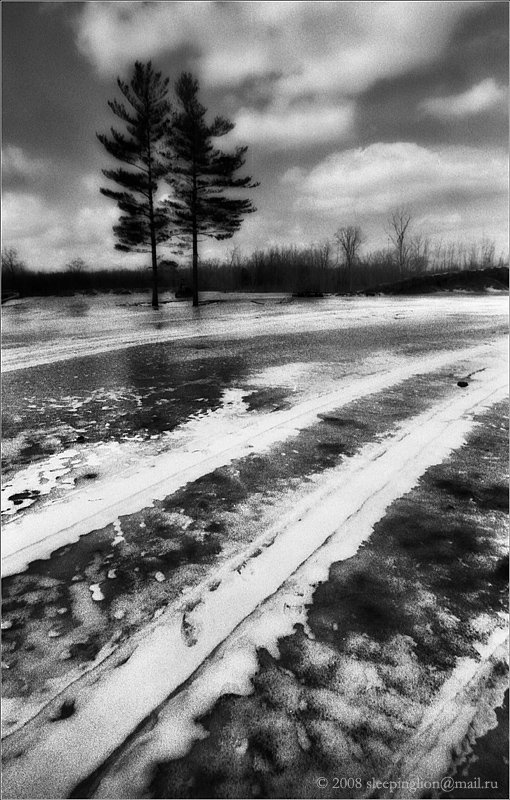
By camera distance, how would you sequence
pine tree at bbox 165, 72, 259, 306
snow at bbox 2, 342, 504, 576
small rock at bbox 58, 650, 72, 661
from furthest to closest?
pine tree at bbox 165, 72, 259, 306, snow at bbox 2, 342, 504, 576, small rock at bbox 58, 650, 72, 661

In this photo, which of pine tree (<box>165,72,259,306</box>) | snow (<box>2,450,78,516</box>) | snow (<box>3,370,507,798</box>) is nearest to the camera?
snow (<box>3,370,507,798</box>)

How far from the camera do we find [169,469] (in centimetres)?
276

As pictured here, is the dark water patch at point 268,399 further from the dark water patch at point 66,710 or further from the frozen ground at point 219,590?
the dark water patch at point 66,710

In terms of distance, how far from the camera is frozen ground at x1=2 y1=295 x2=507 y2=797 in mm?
1128

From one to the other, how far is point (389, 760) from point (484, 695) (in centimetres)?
39

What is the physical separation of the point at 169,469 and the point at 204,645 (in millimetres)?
1436

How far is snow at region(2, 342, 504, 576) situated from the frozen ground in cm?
2

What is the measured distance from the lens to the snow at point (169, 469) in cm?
204

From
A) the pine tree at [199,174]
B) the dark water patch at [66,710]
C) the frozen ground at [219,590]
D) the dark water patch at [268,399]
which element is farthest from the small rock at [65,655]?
the pine tree at [199,174]

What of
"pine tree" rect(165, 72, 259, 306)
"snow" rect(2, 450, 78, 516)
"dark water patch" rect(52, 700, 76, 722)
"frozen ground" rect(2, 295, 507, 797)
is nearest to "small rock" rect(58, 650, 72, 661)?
"frozen ground" rect(2, 295, 507, 797)

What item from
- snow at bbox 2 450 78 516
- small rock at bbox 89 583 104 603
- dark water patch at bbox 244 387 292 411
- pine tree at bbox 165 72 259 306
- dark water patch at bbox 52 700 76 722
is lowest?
dark water patch at bbox 52 700 76 722

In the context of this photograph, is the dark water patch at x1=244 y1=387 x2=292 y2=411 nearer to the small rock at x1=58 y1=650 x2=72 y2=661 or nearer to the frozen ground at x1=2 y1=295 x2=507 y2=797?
the frozen ground at x1=2 y1=295 x2=507 y2=797

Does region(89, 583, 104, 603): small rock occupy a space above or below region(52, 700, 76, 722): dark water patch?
above

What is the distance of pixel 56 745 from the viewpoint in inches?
44.6
